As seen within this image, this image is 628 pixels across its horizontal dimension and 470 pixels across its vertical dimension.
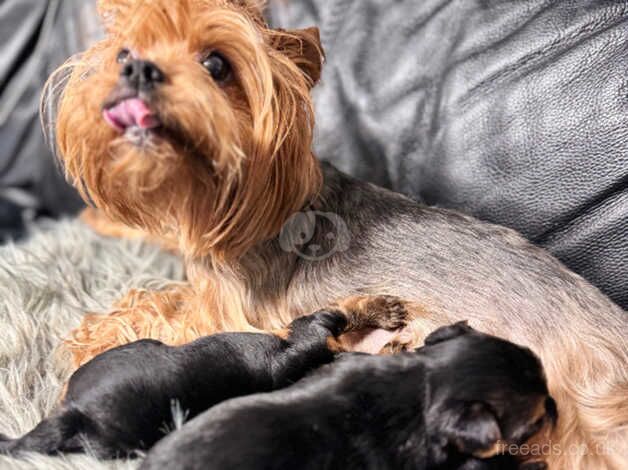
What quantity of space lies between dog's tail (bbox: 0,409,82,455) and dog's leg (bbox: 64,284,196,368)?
32 cm

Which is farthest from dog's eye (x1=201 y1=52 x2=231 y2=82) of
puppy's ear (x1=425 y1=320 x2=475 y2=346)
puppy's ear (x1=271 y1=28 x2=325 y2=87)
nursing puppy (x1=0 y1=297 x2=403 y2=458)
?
puppy's ear (x1=425 y1=320 x2=475 y2=346)

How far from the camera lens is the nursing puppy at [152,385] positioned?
3.71 feet

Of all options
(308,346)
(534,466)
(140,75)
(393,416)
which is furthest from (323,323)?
(140,75)

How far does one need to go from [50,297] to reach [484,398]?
1.00 meters

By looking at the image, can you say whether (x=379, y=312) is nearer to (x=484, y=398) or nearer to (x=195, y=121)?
(x=484, y=398)

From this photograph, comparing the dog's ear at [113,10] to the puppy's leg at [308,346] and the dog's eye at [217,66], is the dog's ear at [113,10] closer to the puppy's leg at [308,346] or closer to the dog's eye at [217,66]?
the dog's eye at [217,66]

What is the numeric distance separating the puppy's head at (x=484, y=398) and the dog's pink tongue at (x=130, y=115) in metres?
0.58

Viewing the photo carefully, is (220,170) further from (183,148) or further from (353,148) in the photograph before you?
(353,148)

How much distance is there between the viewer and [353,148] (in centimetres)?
192

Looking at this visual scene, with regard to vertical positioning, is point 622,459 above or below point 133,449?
below


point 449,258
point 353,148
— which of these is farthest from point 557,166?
point 353,148

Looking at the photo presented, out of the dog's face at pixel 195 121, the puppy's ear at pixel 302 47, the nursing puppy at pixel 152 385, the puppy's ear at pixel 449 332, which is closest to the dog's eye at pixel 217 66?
the dog's face at pixel 195 121

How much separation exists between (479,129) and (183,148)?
2.46 feet

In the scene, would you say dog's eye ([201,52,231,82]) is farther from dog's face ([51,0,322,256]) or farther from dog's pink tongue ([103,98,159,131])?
dog's pink tongue ([103,98,159,131])
